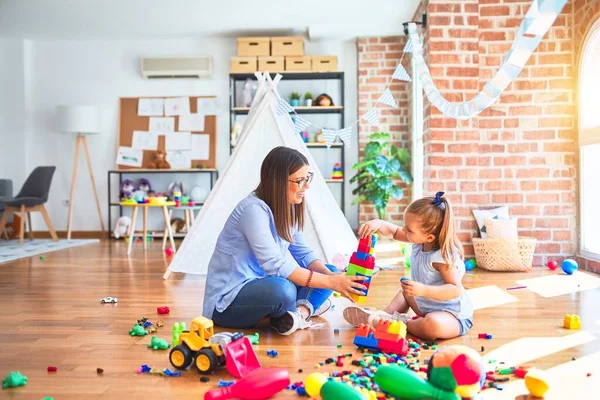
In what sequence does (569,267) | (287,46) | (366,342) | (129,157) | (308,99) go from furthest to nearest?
(129,157) → (308,99) → (287,46) → (569,267) → (366,342)

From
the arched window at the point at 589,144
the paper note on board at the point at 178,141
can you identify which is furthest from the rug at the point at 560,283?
the paper note on board at the point at 178,141

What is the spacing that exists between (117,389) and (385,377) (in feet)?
2.37

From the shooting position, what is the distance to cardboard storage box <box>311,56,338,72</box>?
253 inches

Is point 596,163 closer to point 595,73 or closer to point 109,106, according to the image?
point 595,73

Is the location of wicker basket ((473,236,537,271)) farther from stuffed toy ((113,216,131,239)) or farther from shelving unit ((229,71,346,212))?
stuffed toy ((113,216,131,239))

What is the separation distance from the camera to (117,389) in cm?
158

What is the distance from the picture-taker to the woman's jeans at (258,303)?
2121mm

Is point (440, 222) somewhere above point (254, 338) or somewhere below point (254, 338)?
above

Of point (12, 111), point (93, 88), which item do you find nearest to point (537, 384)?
point (93, 88)

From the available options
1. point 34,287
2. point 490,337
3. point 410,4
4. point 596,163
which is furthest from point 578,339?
point 410,4

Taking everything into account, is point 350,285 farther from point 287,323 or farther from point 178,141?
point 178,141

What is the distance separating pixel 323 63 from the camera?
6.45 m

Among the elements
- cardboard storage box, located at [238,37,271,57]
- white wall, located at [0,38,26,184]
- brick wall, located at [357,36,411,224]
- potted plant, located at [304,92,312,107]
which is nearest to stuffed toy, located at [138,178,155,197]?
white wall, located at [0,38,26,184]

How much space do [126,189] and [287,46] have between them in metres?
2.43
